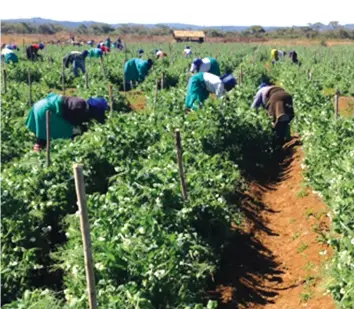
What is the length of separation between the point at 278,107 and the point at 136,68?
8.90 m

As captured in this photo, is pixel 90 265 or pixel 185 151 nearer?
pixel 90 265

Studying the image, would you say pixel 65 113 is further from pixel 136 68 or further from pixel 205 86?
pixel 136 68

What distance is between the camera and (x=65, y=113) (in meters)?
8.36

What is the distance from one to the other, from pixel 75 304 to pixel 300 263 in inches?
137

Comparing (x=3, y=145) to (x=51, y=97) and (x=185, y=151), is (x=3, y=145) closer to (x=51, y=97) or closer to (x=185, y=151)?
(x=51, y=97)

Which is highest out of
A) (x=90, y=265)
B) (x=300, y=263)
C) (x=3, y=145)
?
(x=90, y=265)

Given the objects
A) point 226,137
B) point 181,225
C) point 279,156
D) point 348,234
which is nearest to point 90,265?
point 181,225

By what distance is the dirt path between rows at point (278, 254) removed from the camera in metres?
5.78

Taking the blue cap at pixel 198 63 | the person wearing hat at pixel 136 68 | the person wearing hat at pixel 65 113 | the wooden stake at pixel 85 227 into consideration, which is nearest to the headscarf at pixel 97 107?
the person wearing hat at pixel 65 113

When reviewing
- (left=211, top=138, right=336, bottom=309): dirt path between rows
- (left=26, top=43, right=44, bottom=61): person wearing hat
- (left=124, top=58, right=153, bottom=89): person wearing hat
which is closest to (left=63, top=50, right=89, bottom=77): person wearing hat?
(left=124, top=58, right=153, bottom=89): person wearing hat

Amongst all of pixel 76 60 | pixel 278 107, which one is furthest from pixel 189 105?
pixel 76 60

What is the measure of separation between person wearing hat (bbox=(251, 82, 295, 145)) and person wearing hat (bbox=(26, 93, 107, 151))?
432 centimetres

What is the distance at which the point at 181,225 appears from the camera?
569 cm

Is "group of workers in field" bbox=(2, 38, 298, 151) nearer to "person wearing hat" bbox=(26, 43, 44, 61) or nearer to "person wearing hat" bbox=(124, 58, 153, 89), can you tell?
"person wearing hat" bbox=(124, 58, 153, 89)
